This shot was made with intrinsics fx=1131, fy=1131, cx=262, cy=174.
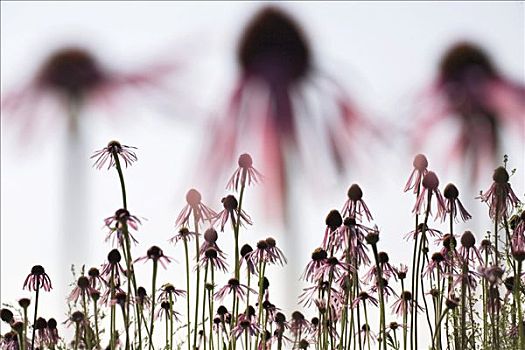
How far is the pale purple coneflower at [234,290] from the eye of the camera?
202 centimetres

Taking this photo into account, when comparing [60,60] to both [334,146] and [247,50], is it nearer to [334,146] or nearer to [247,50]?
[247,50]

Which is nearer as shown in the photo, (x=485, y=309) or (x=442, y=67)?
(x=485, y=309)

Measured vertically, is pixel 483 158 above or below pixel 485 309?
above

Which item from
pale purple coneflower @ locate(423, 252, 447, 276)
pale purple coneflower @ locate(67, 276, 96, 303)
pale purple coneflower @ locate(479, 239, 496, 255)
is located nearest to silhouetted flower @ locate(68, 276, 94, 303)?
pale purple coneflower @ locate(67, 276, 96, 303)

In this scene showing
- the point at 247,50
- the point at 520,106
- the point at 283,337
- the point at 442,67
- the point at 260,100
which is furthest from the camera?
the point at 442,67

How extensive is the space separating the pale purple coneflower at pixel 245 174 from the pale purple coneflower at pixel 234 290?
172 mm

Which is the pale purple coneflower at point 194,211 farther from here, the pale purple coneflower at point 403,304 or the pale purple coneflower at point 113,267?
the pale purple coneflower at point 403,304

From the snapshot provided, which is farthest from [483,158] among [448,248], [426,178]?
[426,178]

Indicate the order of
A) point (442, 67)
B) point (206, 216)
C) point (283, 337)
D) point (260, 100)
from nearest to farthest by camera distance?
point (206, 216)
point (283, 337)
point (260, 100)
point (442, 67)

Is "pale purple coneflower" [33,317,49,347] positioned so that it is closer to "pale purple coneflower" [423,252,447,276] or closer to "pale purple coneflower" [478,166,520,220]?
"pale purple coneflower" [423,252,447,276]

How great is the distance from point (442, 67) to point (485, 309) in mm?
1610

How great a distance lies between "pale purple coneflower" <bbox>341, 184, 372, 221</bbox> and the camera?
1929 mm

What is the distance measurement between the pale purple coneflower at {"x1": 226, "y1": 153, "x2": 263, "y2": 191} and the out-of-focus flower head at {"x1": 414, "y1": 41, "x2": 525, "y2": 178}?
42 centimetres

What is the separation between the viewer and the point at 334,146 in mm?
2322
